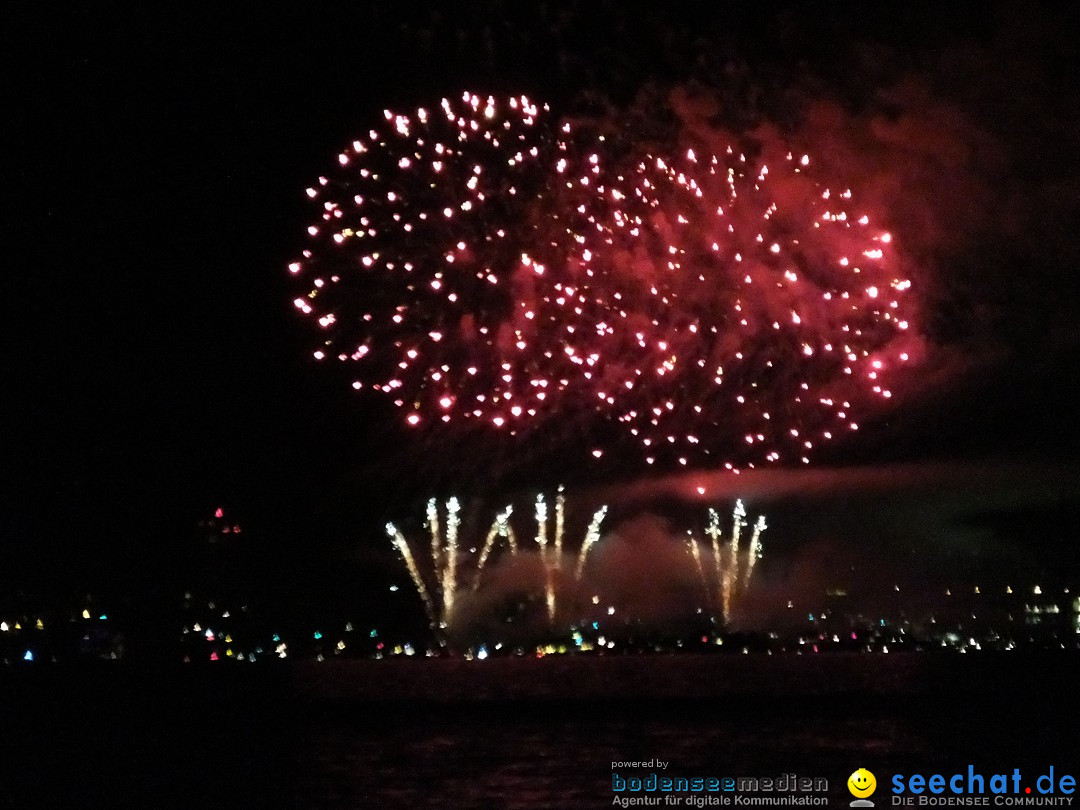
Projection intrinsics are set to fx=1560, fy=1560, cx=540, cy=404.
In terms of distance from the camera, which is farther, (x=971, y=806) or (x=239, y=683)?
(x=239, y=683)

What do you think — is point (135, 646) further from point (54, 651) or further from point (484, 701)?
point (484, 701)

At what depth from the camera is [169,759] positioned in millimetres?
42750

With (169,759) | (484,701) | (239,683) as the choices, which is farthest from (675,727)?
(239,683)

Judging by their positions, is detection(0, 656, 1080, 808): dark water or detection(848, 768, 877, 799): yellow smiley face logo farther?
detection(0, 656, 1080, 808): dark water

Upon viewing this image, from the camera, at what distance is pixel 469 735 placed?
53062 mm

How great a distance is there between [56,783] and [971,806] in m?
20.0

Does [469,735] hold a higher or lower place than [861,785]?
higher

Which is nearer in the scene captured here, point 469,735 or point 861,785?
point 861,785

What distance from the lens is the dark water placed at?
→ 111 feet

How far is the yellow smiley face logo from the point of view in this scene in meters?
28.6

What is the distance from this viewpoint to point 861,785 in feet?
96.4

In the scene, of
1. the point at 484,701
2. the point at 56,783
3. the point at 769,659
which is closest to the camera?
the point at 56,783

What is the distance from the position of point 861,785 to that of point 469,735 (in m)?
25.5

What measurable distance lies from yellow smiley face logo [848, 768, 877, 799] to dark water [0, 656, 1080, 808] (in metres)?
0.31
